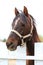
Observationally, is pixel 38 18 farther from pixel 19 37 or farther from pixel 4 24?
pixel 19 37

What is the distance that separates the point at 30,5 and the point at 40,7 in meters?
0.10

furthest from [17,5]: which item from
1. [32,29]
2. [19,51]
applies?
[19,51]

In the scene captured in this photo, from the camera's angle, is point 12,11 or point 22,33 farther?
point 12,11

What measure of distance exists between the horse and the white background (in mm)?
298

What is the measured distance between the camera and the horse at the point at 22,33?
1.41m

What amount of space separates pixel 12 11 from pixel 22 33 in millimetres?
506

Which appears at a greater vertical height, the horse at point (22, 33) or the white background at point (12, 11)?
the white background at point (12, 11)

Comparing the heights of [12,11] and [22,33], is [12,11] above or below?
above

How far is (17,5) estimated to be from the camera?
1925 millimetres

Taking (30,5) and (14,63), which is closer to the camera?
(14,63)

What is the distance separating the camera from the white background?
6.07ft

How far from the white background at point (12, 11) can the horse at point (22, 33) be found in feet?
0.98

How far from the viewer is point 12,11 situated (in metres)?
1.92

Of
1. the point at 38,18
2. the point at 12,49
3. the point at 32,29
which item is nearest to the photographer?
the point at 12,49
